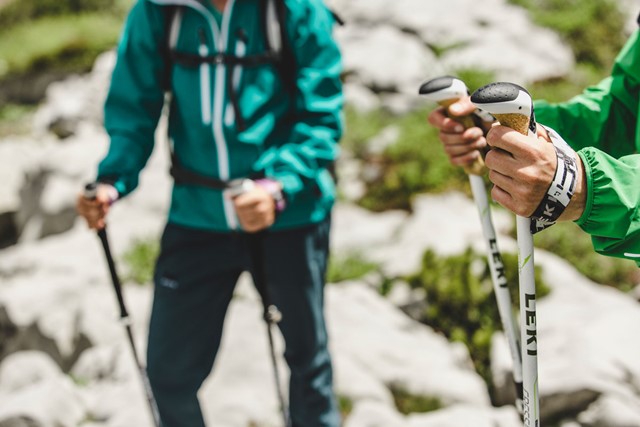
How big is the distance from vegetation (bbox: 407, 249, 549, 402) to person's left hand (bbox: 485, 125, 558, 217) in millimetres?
2926

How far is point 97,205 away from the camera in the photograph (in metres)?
2.69

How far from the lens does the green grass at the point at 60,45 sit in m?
13.2

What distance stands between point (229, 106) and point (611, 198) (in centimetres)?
151

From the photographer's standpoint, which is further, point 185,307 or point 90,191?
point 185,307

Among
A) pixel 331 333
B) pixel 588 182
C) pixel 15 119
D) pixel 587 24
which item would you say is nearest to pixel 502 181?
pixel 588 182

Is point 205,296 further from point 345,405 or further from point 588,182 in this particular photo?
point 588,182

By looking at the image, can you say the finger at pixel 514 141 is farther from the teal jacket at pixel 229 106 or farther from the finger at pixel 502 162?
the teal jacket at pixel 229 106

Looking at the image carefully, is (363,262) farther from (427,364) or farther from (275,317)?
(275,317)

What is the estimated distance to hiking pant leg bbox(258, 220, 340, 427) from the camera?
2.82 metres

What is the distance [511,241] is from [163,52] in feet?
11.7

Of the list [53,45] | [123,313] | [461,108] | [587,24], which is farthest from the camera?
[53,45]

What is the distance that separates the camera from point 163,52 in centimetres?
276

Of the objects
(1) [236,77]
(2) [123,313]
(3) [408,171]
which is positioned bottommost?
(3) [408,171]

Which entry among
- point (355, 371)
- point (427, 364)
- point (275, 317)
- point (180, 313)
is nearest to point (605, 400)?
point (427, 364)
